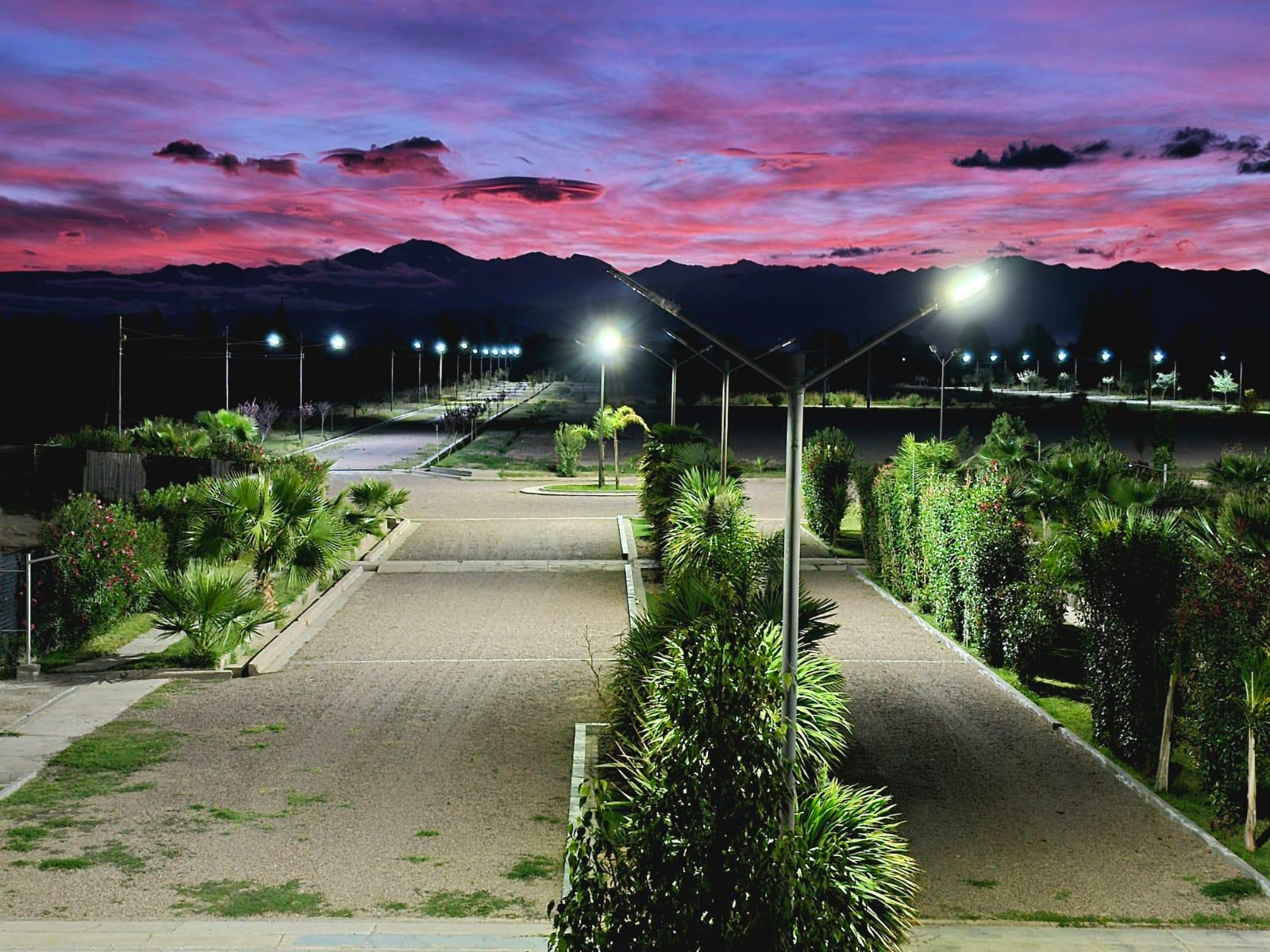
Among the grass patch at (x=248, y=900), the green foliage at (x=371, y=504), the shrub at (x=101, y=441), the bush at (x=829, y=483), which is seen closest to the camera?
the grass patch at (x=248, y=900)

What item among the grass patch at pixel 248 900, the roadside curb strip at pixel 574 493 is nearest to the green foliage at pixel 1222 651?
the grass patch at pixel 248 900

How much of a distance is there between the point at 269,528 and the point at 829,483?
1442 centimetres

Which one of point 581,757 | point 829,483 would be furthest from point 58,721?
point 829,483

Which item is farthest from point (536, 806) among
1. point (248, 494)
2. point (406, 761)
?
point (248, 494)

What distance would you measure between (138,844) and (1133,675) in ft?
31.3

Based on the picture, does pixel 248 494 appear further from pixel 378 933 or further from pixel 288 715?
pixel 378 933

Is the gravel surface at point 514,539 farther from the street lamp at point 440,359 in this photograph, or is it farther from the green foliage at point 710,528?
the street lamp at point 440,359

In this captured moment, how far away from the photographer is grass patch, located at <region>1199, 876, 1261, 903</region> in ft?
30.4

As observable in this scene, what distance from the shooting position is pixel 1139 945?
27.5 ft

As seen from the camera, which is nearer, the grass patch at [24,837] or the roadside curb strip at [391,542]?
the grass patch at [24,837]

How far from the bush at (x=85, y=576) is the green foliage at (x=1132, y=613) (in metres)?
12.7

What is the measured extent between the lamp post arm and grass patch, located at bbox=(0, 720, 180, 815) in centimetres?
706

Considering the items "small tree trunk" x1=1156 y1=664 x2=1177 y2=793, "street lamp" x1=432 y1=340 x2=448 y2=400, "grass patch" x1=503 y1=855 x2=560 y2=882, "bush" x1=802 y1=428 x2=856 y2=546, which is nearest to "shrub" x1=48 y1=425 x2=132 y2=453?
"bush" x1=802 y1=428 x2=856 y2=546

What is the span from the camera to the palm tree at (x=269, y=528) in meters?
18.3
